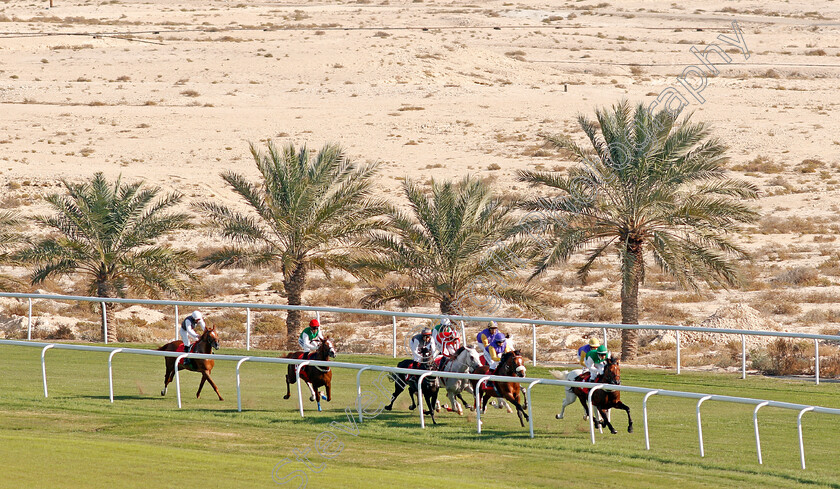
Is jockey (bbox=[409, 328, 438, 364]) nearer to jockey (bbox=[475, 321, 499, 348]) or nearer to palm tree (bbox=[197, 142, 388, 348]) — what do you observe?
jockey (bbox=[475, 321, 499, 348])

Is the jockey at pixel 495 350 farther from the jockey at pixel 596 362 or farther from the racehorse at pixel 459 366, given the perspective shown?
the jockey at pixel 596 362

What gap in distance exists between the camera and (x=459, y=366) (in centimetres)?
1673

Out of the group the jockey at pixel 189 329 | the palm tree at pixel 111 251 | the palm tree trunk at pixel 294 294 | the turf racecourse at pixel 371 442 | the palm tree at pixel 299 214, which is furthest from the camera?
the palm tree at pixel 111 251

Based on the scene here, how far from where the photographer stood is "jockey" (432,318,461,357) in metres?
17.4

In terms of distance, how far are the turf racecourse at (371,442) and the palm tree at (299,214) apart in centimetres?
637

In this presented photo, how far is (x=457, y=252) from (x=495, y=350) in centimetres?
860

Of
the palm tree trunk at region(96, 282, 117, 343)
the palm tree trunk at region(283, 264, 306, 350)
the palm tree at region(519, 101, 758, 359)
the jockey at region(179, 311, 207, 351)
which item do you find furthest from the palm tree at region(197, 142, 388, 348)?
the jockey at region(179, 311, 207, 351)

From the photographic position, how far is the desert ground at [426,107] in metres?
36.3

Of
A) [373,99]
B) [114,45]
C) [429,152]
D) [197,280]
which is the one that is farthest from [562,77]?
[197,280]

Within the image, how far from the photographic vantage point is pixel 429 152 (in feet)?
191

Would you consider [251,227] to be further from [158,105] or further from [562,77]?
[562,77]

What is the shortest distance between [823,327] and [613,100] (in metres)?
34.7

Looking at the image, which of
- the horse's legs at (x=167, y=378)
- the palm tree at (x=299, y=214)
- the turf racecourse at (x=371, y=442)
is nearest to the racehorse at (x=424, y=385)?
the turf racecourse at (x=371, y=442)

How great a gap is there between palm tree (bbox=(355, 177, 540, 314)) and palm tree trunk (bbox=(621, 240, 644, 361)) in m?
2.09
